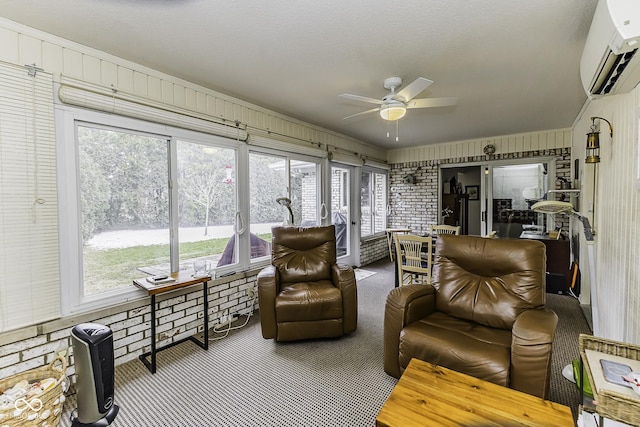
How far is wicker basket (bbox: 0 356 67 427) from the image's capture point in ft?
4.74

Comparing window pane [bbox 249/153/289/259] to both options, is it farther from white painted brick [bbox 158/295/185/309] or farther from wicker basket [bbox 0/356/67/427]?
wicker basket [bbox 0/356/67/427]

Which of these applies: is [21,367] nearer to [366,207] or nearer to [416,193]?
[366,207]

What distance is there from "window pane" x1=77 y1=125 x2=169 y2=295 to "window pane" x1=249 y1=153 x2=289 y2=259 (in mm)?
1071

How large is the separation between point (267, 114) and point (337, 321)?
2.63 metres

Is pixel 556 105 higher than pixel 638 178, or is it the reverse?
pixel 556 105

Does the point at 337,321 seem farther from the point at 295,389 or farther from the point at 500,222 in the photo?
the point at 500,222

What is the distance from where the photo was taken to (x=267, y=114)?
3.65m

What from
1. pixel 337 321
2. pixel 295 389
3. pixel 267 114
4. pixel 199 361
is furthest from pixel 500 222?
pixel 199 361

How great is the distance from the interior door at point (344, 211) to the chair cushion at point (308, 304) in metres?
2.67

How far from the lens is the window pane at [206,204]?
2.89 metres

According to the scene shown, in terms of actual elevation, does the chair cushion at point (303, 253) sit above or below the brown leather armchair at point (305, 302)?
above

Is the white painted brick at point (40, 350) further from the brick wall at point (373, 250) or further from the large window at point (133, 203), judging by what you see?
the brick wall at point (373, 250)

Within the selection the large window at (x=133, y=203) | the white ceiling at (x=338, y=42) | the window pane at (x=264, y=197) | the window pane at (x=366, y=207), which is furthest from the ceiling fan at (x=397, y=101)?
the window pane at (x=366, y=207)

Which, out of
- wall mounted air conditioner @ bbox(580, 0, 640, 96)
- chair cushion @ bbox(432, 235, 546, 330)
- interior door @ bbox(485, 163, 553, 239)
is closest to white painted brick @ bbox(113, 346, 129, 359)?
chair cushion @ bbox(432, 235, 546, 330)
